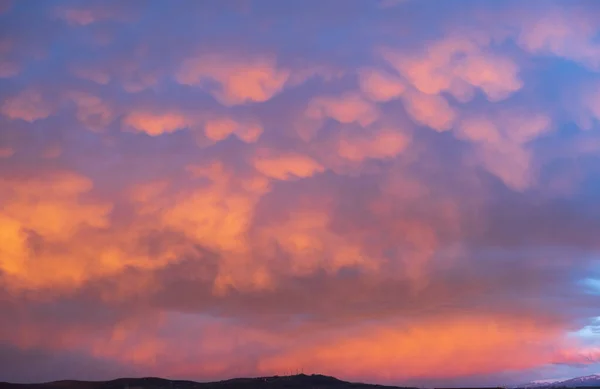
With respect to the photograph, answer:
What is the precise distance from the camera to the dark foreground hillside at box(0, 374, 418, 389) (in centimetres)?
15893

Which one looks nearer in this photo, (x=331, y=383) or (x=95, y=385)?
(x=95, y=385)

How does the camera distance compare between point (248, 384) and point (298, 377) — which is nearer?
point (248, 384)

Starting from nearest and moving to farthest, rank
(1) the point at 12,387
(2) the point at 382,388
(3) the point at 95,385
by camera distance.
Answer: (1) the point at 12,387 < (3) the point at 95,385 < (2) the point at 382,388

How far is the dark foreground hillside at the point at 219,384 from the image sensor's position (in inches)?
6257

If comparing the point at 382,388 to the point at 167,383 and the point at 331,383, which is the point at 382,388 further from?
the point at 167,383

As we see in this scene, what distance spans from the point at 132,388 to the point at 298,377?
156ft

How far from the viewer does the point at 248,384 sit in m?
169

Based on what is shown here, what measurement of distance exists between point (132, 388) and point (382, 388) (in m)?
66.8

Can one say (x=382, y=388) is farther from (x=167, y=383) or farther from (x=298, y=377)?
(x=167, y=383)

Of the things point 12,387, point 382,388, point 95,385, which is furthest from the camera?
point 382,388

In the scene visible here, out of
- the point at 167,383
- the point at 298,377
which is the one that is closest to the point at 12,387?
the point at 167,383

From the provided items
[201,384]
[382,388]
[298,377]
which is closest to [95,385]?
[201,384]

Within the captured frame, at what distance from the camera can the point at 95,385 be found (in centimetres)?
16138

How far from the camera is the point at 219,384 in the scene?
16725 centimetres
